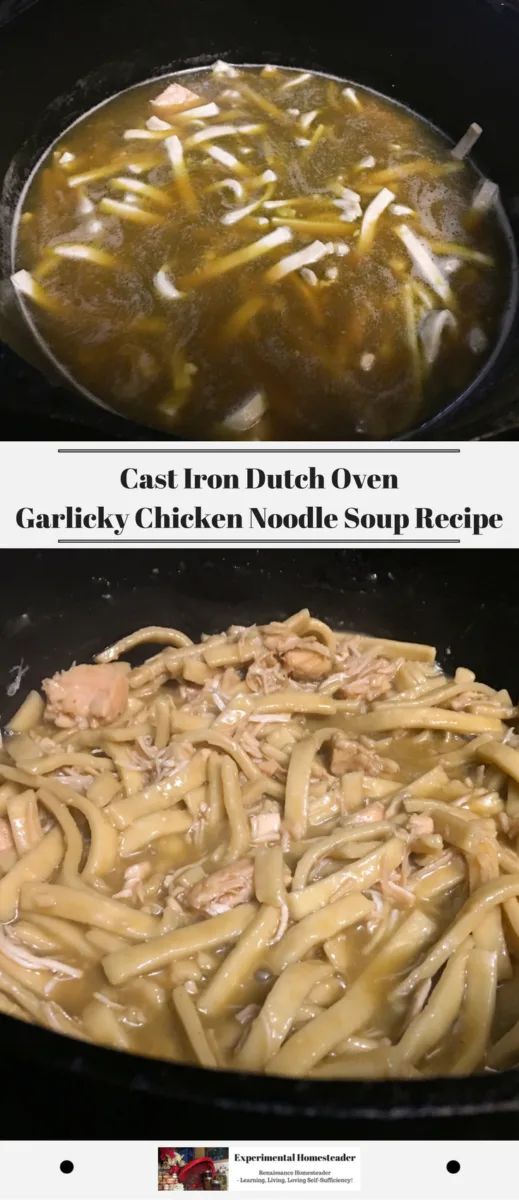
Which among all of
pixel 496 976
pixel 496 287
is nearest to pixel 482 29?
pixel 496 287

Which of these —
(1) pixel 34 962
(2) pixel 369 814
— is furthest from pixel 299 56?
(1) pixel 34 962

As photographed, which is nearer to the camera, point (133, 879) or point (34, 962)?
point (34, 962)

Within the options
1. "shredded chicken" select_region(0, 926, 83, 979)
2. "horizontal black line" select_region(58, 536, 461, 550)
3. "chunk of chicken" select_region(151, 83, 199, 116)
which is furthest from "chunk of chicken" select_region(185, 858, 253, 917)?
"chunk of chicken" select_region(151, 83, 199, 116)

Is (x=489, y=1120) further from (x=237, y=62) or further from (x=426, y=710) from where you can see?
(x=237, y=62)

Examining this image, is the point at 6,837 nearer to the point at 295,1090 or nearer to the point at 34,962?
the point at 34,962
